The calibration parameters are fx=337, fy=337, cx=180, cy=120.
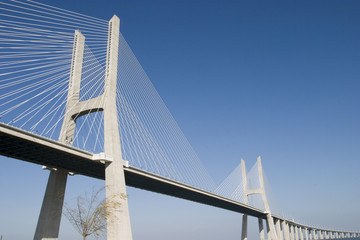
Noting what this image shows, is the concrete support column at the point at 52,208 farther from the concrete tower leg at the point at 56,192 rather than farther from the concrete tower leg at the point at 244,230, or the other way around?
the concrete tower leg at the point at 244,230

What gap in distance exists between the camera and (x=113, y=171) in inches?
994

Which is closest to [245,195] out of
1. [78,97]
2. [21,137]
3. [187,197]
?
[187,197]

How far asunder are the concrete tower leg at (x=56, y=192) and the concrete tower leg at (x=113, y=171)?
317 centimetres

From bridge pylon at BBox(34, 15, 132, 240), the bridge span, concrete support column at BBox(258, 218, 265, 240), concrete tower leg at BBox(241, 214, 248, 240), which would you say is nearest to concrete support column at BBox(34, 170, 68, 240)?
bridge pylon at BBox(34, 15, 132, 240)

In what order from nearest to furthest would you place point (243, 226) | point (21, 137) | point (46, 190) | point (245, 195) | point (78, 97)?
point (21, 137)
point (46, 190)
point (78, 97)
point (243, 226)
point (245, 195)

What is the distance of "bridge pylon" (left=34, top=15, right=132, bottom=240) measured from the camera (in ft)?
80.5

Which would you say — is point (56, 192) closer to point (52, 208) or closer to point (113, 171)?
point (52, 208)

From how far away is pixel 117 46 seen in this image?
29.8 meters

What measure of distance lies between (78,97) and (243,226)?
43.7 metres

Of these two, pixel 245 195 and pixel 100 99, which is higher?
pixel 245 195

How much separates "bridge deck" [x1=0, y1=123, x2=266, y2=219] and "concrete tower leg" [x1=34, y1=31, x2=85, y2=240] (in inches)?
49.1

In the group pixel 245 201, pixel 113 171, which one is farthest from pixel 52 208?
pixel 245 201

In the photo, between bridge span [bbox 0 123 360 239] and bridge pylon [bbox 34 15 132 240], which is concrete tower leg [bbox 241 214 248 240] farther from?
bridge pylon [bbox 34 15 132 240]

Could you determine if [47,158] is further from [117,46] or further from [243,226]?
[243,226]
